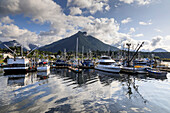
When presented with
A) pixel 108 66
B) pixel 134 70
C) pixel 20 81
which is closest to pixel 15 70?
pixel 20 81

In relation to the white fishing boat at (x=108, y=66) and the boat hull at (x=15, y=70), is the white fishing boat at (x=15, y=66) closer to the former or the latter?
the boat hull at (x=15, y=70)

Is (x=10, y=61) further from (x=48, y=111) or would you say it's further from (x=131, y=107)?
(x=131, y=107)

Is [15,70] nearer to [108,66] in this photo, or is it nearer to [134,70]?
[108,66]

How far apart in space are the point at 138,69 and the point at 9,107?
51.3 metres

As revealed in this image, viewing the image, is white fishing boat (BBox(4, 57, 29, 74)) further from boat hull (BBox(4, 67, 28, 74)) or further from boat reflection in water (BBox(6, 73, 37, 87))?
boat reflection in water (BBox(6, 73, 37, 87))

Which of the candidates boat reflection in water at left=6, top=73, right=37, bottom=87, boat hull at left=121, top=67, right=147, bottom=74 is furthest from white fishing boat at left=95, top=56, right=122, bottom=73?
boat reflection in water at left=6, top=73, right=37, bottom=87

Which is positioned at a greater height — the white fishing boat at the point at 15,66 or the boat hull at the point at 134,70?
the white fishing boat at the point at 15,66

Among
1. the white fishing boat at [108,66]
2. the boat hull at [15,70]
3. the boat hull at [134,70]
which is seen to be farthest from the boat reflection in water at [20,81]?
the boat hull at [134,70]

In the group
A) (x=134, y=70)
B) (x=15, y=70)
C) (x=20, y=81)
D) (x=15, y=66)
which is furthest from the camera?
(x=134, y=70)

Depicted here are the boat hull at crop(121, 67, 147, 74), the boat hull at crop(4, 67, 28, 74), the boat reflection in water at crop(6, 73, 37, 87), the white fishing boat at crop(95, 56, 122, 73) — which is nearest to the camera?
the boat reflection in water at crop(6, 73, 37, 87)

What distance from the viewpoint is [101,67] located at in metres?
52.5

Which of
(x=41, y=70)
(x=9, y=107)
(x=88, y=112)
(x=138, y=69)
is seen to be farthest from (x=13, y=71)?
(x=138, y=69)

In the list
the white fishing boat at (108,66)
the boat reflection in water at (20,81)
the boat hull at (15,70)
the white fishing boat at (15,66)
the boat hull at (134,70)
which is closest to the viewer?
the boat reflection in water at (20,81)

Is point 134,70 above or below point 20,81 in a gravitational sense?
above
